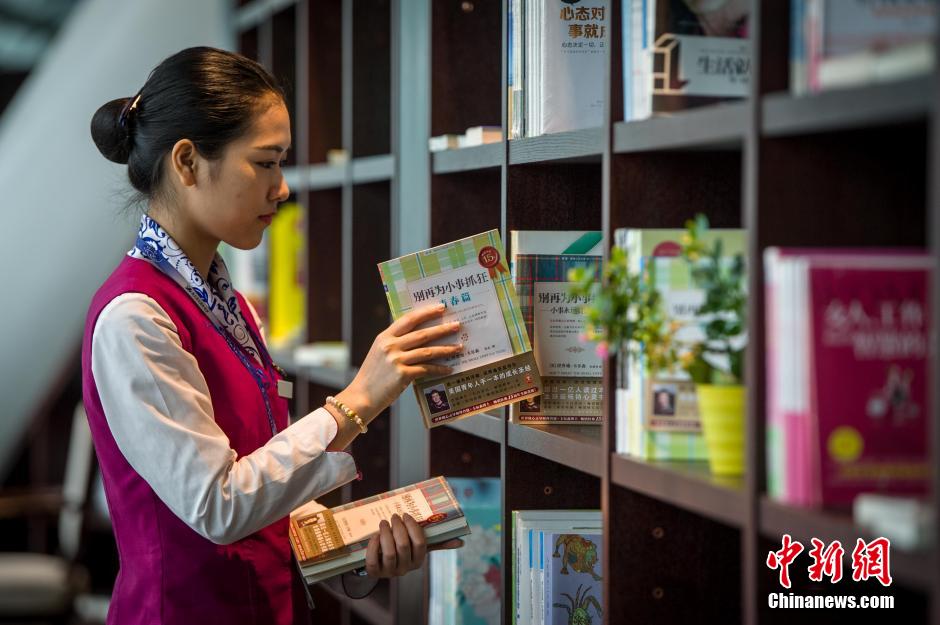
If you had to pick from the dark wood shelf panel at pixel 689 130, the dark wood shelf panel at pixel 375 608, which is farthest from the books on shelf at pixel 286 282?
the dark wood shelf panel at pixel 689 130

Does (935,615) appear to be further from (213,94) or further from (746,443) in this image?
(213,94)

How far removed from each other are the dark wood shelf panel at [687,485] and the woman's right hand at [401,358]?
0.36 metres

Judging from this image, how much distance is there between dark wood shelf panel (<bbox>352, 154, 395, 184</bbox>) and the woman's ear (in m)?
0.76

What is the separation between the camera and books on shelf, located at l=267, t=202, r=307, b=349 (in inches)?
140

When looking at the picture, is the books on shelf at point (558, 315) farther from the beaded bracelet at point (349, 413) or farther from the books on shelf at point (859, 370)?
the books on shelf at point (859, 370)

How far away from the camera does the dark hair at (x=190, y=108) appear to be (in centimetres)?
189

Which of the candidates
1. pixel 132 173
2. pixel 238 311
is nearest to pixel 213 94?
pixel 132 173

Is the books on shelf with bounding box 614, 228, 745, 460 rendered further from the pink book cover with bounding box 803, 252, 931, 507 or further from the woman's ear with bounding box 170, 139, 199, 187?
the woman's ear with bounding box 170, 139, 199, 187

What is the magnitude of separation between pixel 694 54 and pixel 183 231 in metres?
0.95

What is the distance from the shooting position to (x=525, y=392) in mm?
1812

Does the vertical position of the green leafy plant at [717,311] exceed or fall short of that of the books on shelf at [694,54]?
it falls short

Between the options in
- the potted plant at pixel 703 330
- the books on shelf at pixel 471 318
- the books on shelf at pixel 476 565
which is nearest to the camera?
the potted plant at pixel 703 330

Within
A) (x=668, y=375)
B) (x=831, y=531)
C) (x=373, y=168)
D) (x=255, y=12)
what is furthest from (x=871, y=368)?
(x=255, y=12)

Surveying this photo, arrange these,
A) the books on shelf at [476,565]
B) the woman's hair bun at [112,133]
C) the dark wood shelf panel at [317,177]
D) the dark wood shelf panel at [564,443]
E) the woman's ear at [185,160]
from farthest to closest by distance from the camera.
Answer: the dark wood shelf panel at [317,177] → the books on shelf at [476,565] → the woman's hair bun at [112,133] → the woman's ear at [185,160] → the dark wood shelf panel at [564,443]
